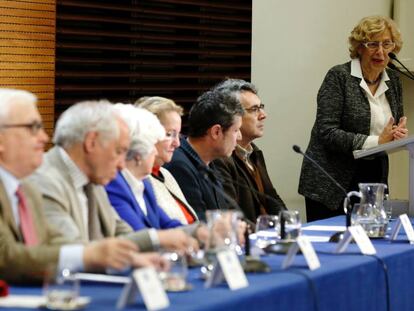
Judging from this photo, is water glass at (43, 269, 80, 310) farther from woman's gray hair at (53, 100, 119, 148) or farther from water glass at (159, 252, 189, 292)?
woman's gray hair at (53, 100, 119, 148)

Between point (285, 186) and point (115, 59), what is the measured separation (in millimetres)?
1803

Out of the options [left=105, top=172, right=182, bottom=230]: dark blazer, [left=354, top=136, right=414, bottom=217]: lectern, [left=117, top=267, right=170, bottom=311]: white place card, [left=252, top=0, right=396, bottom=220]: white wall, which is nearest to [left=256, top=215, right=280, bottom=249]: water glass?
[left=105, top=172, right=182, bottom=230]: dark blazer

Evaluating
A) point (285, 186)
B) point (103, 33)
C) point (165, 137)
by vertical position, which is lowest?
point (285, 186)

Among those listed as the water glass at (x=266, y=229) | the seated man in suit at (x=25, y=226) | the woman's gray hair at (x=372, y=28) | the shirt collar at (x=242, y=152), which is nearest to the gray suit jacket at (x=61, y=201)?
the seated man in suit at (x=25, y=226)

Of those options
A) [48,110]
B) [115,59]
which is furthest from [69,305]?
[115,59]

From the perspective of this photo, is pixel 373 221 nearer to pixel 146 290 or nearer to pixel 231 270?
pixel 231 270

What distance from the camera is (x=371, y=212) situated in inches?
165

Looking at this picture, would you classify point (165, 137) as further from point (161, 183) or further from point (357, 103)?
point (357, 103)

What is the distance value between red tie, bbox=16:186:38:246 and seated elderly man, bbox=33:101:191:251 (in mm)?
132

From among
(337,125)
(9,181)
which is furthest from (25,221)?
(337,125)

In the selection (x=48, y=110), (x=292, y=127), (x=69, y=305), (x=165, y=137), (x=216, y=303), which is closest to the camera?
(x=69, y=305)

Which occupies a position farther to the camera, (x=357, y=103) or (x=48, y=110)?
(x=357, y=103)

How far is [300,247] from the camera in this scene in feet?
10.4

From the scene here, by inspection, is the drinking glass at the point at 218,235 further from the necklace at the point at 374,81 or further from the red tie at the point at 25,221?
the necklace at the point at 374,81
